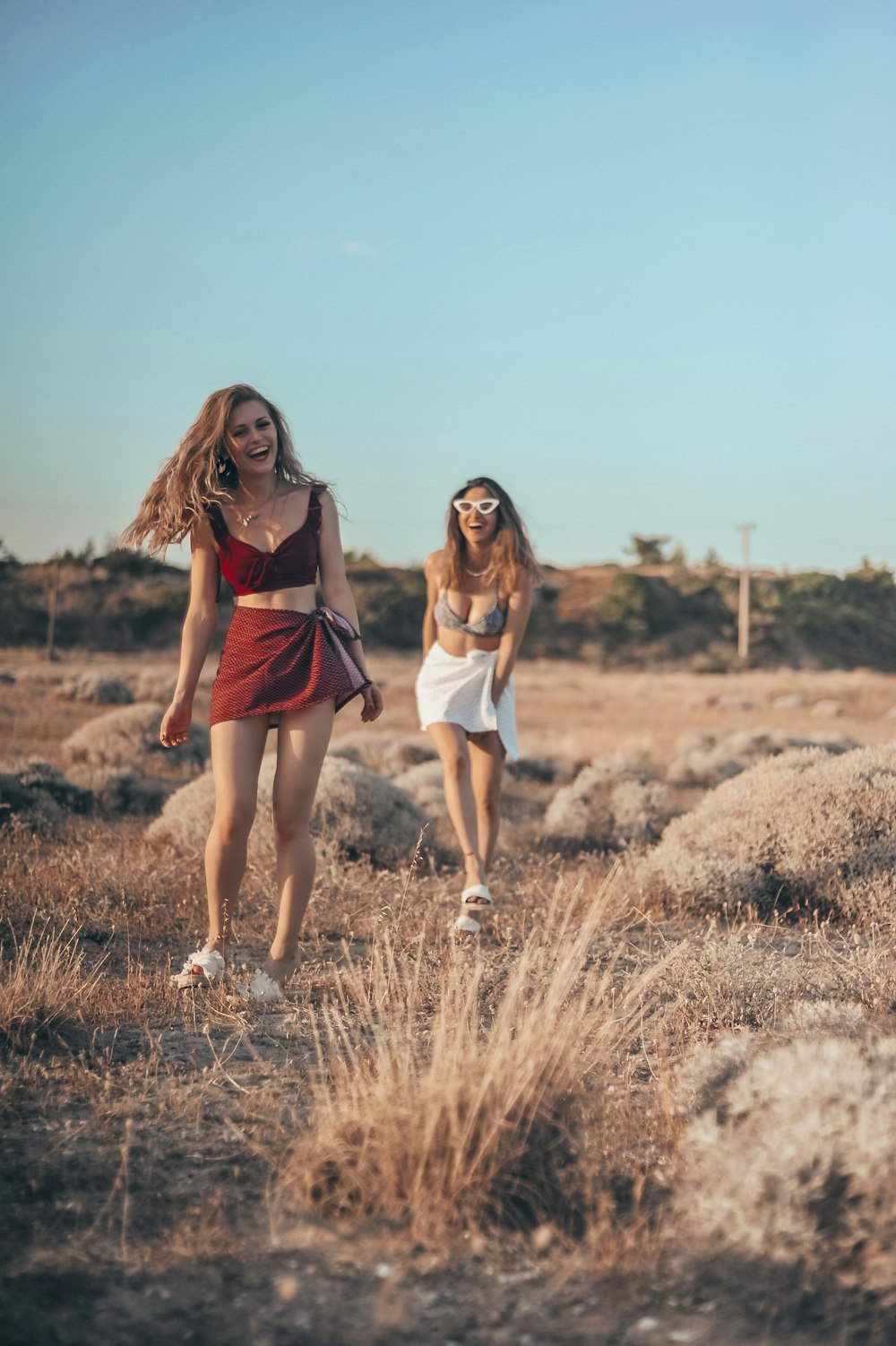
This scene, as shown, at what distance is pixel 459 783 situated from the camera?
584cm

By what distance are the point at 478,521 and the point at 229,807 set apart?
2.29 meters

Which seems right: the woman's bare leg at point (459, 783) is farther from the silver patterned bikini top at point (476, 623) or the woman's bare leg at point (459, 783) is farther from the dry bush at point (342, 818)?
the dry bush at point (342, 818)

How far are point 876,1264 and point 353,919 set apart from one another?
3601 mm

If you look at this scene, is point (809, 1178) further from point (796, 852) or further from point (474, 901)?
point (796, 852)

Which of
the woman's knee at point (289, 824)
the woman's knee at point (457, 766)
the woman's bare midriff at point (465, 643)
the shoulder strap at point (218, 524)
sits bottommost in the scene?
→ the woman's knee at point (289, 824)

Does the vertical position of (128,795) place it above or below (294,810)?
below

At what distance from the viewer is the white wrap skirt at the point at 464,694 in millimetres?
5992

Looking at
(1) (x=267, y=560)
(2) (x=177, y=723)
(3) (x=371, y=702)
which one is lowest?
(2) (x=177, y=723)

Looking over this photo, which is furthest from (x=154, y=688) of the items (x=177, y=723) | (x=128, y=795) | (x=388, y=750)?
(x=177, y=723)

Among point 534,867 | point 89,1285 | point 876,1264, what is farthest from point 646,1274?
point 534,867

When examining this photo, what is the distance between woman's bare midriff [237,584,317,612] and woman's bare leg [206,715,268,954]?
0.42 m

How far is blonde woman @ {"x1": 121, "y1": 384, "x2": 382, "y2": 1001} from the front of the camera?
434 centimetres

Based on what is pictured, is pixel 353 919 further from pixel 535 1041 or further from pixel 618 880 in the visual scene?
pixel 535 1041

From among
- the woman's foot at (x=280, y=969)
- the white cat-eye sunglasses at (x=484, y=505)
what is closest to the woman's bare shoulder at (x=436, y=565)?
the white cat-eye sunglasses at (x=484, y=505)
